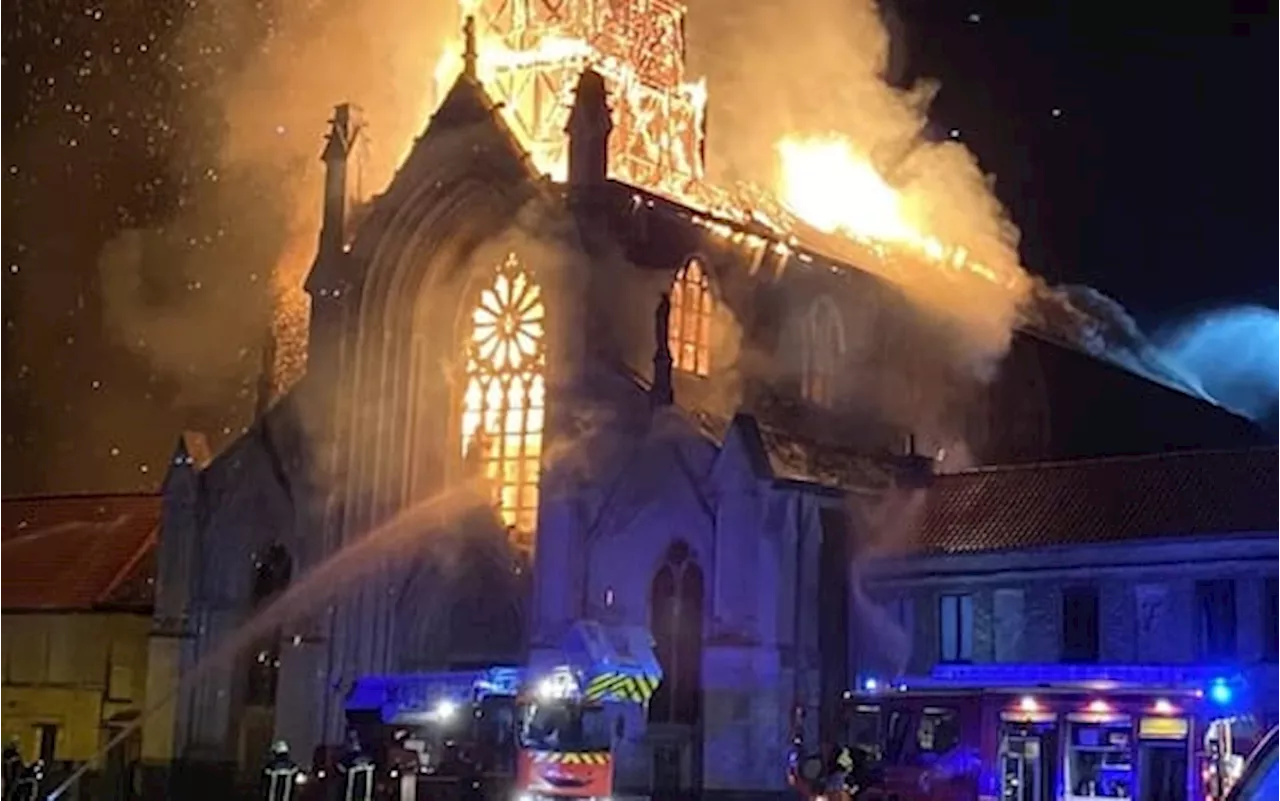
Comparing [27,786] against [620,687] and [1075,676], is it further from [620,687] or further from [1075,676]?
[1075,676]

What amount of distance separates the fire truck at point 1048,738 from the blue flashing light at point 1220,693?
0.04ft

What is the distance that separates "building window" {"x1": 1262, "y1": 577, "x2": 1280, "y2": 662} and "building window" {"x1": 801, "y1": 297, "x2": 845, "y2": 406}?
15.5 m

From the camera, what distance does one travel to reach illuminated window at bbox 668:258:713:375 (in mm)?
48219

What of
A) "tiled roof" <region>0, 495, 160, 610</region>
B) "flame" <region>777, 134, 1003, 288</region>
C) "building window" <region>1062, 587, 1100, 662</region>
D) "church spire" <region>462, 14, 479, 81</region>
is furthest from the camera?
"flame" <region>777, 134, 1003, 288</region>

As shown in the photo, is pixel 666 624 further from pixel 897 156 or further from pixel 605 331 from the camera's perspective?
pixel 897 156

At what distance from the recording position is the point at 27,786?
34906 mm

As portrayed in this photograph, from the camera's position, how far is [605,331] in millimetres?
45906

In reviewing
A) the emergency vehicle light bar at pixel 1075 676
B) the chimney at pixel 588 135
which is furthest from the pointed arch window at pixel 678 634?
the emergency vehicle light bar at pixel 1075 676

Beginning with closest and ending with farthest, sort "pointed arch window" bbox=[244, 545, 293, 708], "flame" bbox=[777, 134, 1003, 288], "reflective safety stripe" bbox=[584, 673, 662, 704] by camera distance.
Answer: "reflective safety stripe" bbox=[584, 673, 662, 704] → "pointed arch window" bbox=[244, 545, 293, 708] → "flame" bbox=[777, 134, 1003, 288]

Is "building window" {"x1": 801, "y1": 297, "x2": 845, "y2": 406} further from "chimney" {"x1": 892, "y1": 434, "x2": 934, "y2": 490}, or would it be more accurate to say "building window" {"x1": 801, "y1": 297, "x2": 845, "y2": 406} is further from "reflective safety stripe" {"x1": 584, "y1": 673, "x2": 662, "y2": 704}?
"reflective safety stripe" {"x1": 584, "y1": 673, "x2": 662, "y2": 704}

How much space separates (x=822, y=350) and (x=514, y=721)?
749 inches

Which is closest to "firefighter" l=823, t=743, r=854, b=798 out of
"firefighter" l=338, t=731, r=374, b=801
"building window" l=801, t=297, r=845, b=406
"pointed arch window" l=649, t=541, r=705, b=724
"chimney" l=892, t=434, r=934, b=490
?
"firefighter" l=338, t=731, r=374, b=801

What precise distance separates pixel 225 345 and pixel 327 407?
47.7ft

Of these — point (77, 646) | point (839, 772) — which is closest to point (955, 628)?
point (839, 772)
